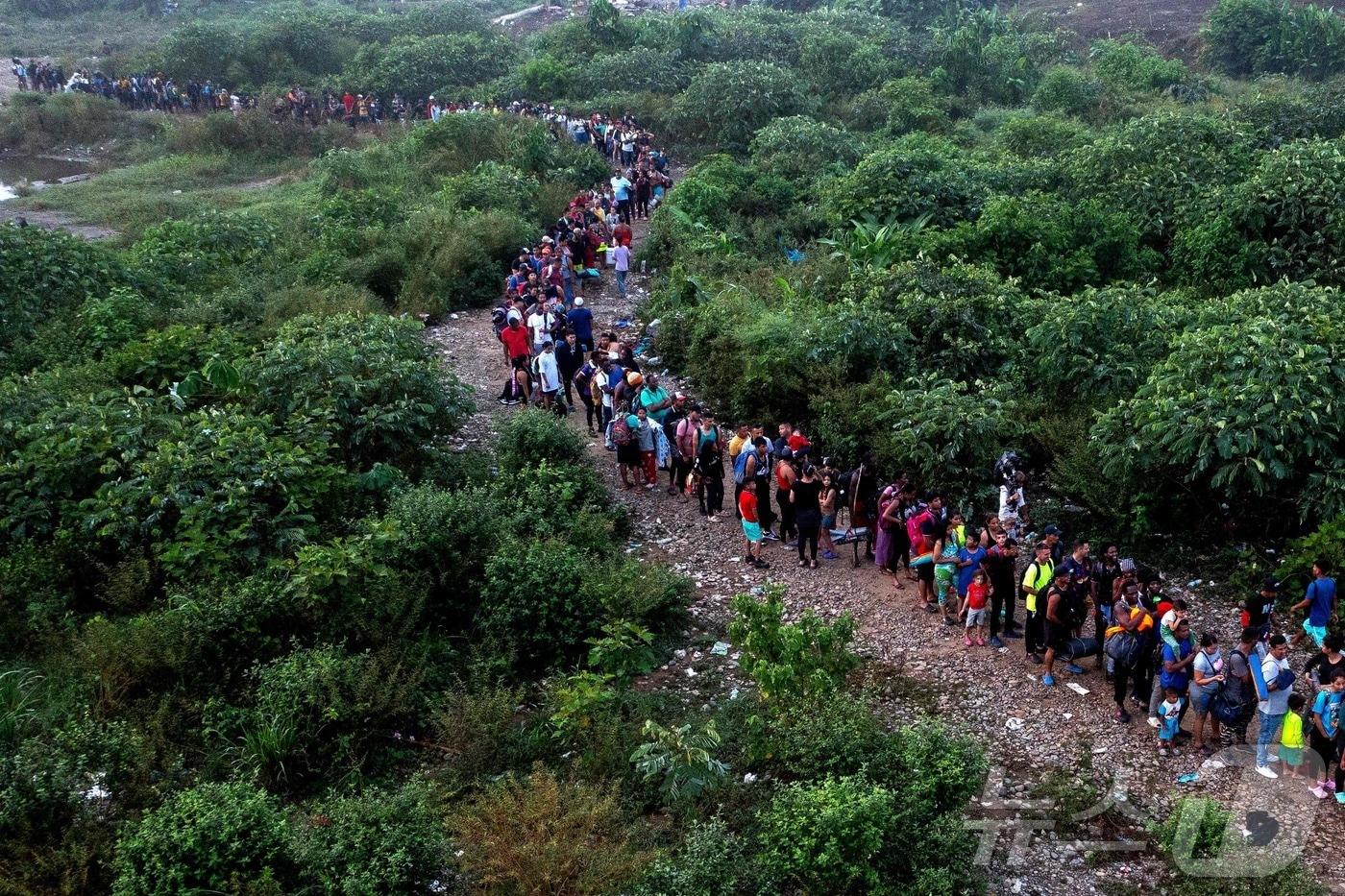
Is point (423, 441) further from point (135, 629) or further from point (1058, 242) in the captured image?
point (1058, 242)

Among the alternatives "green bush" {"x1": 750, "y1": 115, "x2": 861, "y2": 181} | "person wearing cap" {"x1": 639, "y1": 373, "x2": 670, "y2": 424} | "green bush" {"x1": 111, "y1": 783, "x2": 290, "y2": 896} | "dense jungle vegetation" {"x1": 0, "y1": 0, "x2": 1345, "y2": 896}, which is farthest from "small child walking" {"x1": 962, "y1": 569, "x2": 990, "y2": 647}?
"green bush" {"x1": 750, "y1": 115, "x2": 861, "y2": 181}

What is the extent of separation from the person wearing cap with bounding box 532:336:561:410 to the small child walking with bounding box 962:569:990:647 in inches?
229

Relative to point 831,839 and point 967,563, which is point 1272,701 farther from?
point 831,839

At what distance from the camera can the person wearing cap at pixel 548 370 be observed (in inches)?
517

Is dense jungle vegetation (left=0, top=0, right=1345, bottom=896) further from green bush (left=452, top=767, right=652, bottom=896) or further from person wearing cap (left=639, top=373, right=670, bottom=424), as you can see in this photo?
person wearing cap (left=639, top=373, right=670, bottom=424)

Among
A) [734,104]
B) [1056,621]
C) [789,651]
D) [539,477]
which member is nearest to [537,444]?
[539,477]

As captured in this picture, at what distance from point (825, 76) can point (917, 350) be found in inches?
694

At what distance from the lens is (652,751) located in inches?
293

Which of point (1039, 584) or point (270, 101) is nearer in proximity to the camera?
point (1039, 584)

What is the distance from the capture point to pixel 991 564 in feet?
28.5

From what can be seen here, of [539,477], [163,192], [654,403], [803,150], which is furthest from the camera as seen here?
[163,192]

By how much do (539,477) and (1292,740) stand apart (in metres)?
6.49

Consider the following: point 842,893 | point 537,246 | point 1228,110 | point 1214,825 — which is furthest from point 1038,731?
point 1228,110

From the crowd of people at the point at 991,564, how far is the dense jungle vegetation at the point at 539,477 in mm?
815
